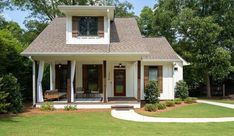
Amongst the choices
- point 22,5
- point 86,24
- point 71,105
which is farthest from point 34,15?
point 71,105

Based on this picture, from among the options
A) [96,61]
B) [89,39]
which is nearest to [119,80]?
[96,61]

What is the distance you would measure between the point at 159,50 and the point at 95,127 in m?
13.8

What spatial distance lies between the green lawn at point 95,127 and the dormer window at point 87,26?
6.78m

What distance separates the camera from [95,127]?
42.8 ft

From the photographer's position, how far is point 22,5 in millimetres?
36844

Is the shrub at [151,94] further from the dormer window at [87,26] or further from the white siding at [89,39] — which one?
the dormer window at [87,26]

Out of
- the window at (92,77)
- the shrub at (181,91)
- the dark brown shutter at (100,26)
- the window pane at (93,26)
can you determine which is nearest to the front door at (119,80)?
the window at (92,77)

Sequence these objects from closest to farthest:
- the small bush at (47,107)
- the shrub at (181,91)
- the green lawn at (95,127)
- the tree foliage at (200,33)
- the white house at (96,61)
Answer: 1. the green lawn at (95,127)
2. the small bush at (47,107)
3. the white house at (96,61)
4. the shrub at (181,91)
5. the tree foliage at (200,33)

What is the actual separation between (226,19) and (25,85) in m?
17.8

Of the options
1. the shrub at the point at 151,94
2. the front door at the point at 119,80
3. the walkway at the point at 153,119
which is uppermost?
the front door at the point at 119,80

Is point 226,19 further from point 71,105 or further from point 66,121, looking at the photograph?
point 66,121

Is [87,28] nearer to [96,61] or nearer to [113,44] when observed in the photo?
[113,44]

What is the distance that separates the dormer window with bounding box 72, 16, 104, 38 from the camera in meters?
21.2

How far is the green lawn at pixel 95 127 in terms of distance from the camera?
38.3 ft
